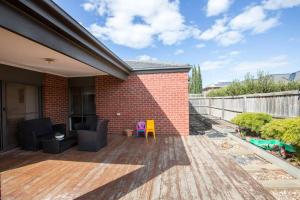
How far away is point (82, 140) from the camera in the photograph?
488 cm

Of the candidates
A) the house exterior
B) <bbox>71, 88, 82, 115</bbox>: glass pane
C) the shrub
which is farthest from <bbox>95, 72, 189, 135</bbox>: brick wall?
the shrub

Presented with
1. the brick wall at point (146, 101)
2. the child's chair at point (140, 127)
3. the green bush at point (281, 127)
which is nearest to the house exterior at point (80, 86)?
the brick wall at point (146, 101)

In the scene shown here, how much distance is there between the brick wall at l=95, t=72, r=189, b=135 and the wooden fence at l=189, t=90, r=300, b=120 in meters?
2.82

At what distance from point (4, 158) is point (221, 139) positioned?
6.40 m

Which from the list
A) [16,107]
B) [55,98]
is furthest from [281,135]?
[55,98]

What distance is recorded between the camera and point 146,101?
275 inches

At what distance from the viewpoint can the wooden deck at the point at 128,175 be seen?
Answer: 2.60 meters

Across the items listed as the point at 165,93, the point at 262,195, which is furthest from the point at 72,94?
the point at 262,195

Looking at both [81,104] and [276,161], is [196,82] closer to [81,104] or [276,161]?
[81,104]

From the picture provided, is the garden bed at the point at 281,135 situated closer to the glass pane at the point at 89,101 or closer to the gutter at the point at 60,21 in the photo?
the gutter at the point at 60,21

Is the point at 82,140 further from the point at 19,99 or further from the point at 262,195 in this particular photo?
the point at 262,195

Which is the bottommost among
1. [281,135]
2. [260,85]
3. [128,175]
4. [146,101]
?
[128,175]

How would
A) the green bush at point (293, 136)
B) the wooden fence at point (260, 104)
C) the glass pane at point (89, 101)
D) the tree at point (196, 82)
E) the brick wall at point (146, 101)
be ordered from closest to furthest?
the green bush at point (293, 136)
the wooden fence at point (260, 104)
the brick wall at point (146, 101)
the glass pane at point (89, 101)
the tree at point (196, 82)

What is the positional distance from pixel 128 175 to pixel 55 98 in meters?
5.04
